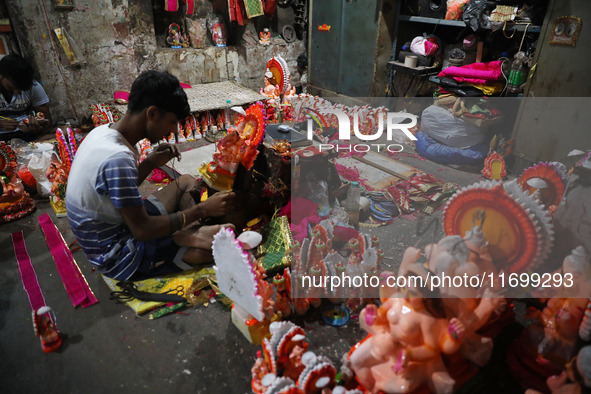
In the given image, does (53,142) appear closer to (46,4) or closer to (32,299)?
(46,4)

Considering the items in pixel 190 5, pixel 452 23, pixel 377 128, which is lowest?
pixel 377 128

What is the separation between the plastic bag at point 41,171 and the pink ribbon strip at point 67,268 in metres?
0.47

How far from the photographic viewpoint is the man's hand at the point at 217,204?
8.32ft

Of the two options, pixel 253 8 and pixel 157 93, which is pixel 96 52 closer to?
pixel 253 8

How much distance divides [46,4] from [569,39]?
20.3ft

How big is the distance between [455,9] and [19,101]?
5.48 m

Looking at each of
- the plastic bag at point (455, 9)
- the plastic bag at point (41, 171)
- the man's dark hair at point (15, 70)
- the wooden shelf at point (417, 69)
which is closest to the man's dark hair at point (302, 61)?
the wooden shelf at point (417, 69)

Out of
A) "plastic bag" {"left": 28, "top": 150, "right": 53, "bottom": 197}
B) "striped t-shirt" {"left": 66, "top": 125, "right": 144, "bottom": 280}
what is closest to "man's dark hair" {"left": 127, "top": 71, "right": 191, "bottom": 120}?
"striped t-shirt" {"left": 66, "top": 125, "right": 144, "bottom": 280}

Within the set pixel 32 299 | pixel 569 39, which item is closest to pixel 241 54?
pixel 569 39

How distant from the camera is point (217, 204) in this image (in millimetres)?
2564

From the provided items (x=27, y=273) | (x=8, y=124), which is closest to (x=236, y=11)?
(x=8, y=124)

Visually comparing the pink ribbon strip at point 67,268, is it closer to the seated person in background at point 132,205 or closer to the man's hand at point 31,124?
the seated person in background at point 132,205

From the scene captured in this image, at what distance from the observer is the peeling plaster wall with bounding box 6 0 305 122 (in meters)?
5.09

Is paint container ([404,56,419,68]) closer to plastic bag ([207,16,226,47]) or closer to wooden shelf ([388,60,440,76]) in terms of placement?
wooden shelf ([388,60,440,76])
